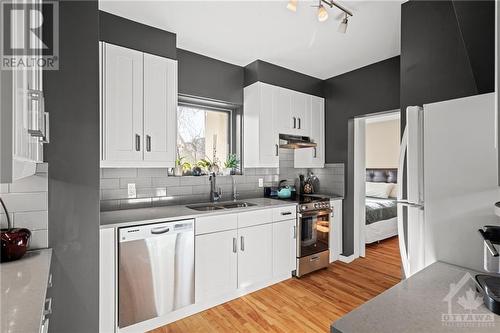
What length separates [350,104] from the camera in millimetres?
3617

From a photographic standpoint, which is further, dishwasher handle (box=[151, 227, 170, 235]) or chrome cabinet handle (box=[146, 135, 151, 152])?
chrome cabinet handle (box=[146, 135, 151, 152])

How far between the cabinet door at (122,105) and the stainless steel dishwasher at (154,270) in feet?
2.50

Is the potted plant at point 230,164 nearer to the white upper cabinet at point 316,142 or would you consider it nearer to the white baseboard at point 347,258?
the white upper cabinet at point 316,142

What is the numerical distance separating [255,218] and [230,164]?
0.88 m

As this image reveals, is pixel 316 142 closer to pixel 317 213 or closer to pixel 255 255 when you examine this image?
pixel 317 213

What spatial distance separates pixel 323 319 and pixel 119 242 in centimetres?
190

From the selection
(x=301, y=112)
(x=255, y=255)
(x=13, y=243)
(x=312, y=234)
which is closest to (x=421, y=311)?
Result: (x=13, y=243)

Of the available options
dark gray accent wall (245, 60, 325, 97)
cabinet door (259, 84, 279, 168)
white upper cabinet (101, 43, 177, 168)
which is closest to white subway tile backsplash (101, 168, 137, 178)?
white upper cabinet (101, 43, 177, 168)

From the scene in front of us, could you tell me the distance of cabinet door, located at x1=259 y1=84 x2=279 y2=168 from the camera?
324 cm

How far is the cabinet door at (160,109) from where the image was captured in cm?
246

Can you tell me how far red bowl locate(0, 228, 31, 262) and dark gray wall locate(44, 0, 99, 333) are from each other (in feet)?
0.65

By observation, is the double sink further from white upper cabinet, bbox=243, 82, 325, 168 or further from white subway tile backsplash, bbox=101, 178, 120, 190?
white subway tile backsplash, bbox=101, 178, 120, 190

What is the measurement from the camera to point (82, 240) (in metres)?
1.57

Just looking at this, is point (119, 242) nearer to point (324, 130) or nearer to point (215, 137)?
point (215, 137)
